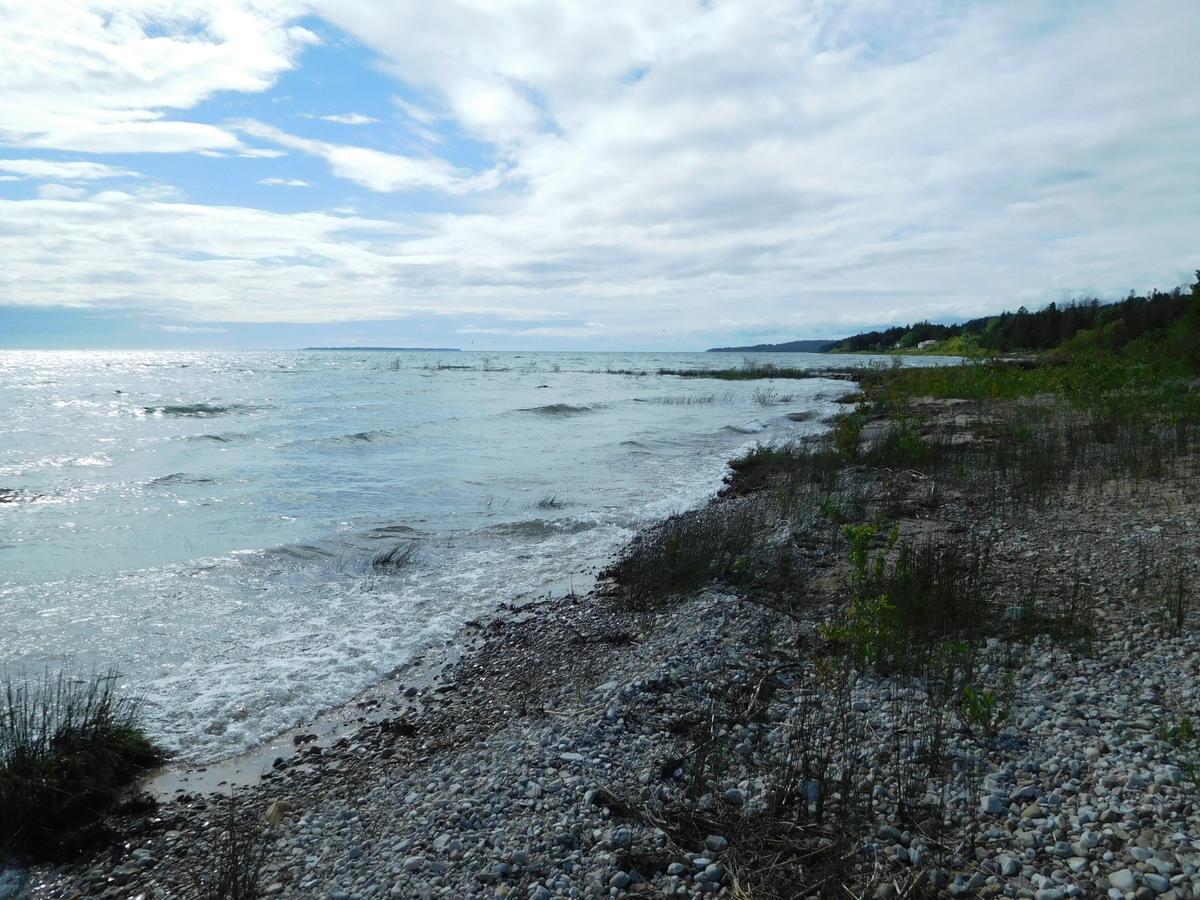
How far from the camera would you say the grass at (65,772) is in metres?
4.48

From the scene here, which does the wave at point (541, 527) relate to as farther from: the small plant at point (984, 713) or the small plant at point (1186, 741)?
the small plant at point (1186, 741)

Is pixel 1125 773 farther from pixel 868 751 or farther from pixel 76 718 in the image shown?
pixel 76 718

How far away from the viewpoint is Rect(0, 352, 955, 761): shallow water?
7520mm

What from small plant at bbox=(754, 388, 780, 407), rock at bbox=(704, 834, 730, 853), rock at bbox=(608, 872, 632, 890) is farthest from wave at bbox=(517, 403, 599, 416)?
rock at bbox=(608, 872, 632, 890)

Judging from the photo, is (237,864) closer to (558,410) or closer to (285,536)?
(285,536)

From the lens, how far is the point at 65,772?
16.1 ft

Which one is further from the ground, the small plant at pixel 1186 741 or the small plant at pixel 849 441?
the small plant at pixel 849 441

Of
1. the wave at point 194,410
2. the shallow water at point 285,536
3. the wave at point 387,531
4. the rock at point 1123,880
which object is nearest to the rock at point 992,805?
the rock at point 1123,880

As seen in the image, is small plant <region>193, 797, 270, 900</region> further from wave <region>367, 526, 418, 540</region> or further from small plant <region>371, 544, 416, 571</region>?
wave <region>367, 526, 418, 540</region>

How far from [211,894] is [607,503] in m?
12.3

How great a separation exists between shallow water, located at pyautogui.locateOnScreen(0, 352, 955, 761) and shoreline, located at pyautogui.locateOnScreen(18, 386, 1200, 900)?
5.08 feet

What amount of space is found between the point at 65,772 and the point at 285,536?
814cm

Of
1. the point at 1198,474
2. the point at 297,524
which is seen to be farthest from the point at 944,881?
the point at 297,524

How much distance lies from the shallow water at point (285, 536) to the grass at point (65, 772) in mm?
496
